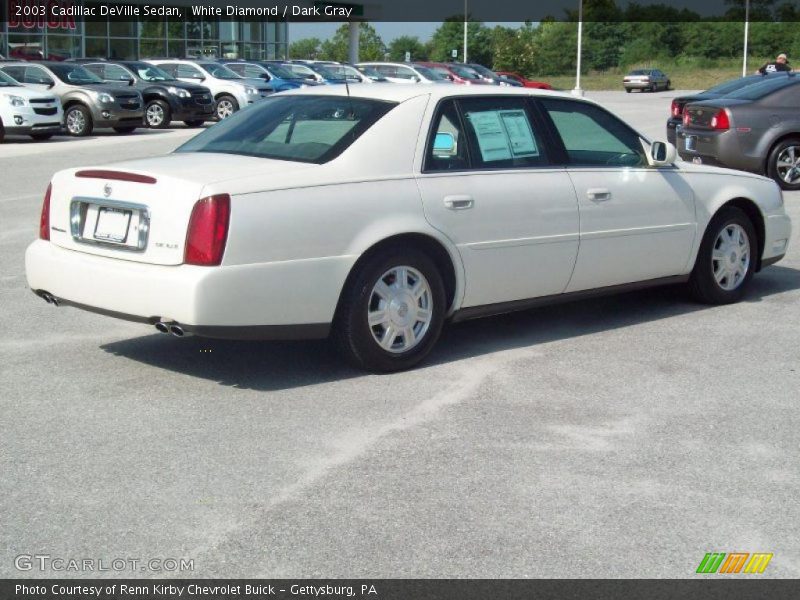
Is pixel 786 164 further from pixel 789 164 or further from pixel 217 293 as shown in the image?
pixel 217 293

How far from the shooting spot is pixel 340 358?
695 centimetres

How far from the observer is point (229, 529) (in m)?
4.35

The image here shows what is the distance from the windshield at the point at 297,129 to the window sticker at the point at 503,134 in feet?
1.99

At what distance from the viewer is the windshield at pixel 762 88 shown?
1661 centimetres

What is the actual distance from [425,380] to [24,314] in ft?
9.92

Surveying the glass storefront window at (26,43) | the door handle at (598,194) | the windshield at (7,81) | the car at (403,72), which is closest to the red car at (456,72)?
the car at (403,72)

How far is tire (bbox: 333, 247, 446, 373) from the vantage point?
6367 mm

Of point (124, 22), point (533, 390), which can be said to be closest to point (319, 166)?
point (533, 390)

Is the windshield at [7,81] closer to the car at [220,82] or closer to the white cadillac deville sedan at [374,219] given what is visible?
the car at [220,82]

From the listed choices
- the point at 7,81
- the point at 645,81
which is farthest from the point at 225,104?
the point at 645,81

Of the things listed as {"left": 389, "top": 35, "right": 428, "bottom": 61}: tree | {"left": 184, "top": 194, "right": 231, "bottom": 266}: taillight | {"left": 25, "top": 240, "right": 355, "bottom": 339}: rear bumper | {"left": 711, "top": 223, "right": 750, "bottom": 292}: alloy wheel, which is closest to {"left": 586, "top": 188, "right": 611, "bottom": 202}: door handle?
{"left": 711, "top": 223, "right": 750, "bottom": 292}: alloy wheel

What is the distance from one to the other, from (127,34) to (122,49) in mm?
737

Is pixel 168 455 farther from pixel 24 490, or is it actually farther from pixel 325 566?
pixel 325 566

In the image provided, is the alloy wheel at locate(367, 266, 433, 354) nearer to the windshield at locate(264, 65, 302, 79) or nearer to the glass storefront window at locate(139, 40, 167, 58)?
the windshield at locate(264, 65, 302, 79)
